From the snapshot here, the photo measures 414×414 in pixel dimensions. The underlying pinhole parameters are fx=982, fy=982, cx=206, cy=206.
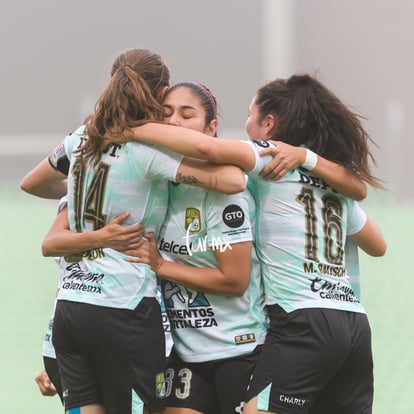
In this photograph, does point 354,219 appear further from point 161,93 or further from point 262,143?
point 161,93

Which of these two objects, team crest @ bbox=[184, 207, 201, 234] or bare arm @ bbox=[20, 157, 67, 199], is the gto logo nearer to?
team crest @ bbox=[184, 207, 201, 234]

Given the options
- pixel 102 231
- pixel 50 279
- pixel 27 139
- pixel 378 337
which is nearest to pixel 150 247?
pixel 102 231

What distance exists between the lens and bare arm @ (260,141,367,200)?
3.49 m

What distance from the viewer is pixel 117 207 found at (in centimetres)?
342

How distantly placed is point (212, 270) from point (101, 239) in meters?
0.41

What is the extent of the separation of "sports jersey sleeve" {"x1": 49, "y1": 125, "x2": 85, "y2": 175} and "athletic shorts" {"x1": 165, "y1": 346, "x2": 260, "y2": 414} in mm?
815

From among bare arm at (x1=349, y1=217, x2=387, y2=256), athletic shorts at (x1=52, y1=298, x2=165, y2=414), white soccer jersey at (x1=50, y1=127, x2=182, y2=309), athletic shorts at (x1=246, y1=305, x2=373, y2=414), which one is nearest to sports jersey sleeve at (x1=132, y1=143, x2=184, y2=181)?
white soccer jersey at (x1=50, y1=127, x2=182, y2=309)

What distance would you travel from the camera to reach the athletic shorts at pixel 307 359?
340 centimetres

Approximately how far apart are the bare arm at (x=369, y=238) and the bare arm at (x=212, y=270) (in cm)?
57

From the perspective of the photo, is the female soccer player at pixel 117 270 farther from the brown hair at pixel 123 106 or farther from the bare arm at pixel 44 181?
the bare arm at pixel 44 181

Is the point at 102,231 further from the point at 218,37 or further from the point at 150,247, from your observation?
the point at 218,37

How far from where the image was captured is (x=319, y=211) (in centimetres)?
359

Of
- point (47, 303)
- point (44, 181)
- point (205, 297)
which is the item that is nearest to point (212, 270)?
point (205, 297)

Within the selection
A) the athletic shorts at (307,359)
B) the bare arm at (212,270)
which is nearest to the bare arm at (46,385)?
the bare arm at (212,270)
